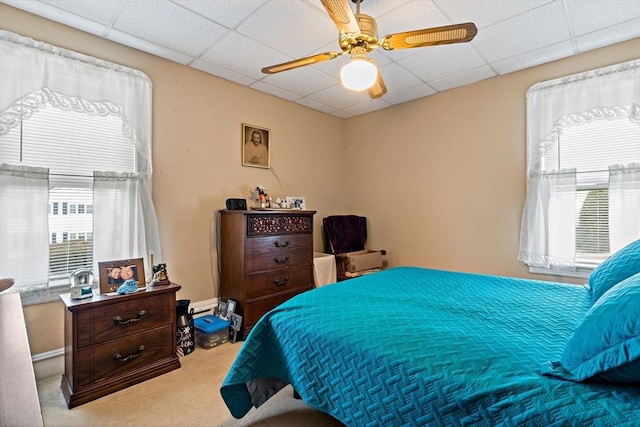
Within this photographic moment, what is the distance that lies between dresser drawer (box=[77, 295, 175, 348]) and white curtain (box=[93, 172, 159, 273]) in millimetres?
461

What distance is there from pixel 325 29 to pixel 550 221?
8.31 ft

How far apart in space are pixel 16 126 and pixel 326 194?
3049 mm

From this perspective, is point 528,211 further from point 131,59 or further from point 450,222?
point 131,59

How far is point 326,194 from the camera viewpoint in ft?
14.0

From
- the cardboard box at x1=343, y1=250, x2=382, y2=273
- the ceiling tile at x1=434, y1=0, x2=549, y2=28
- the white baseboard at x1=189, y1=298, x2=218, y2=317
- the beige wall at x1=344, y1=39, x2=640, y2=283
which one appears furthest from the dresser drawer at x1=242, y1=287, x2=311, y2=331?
the ceiling tile at x1=434, y1=0, x2=549, y2=28

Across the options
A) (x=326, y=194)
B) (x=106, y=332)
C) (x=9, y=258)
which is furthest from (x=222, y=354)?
(x=326, y=194)

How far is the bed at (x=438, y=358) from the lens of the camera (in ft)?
2.90

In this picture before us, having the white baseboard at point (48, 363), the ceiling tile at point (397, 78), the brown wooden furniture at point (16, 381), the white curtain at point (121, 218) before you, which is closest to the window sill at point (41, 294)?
the white curtain at point (121, 218)

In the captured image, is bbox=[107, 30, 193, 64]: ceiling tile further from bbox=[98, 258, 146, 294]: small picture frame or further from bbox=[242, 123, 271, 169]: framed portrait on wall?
bbox=[98, 258, 146, 294]: small picture frame

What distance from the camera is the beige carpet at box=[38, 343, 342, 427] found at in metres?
1.72

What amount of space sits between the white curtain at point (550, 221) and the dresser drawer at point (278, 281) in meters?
2.09

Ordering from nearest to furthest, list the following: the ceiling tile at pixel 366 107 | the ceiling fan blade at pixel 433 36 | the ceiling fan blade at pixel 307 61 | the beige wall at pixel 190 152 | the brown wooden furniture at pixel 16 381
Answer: the brown wooden furniture at pixel 16 381, the ceiling fan blade at pixel 433 36, the ceiling fan blade at pixel 307 61, the beige wall at pixel 190 152, the ceiling tile at pixel 366 107

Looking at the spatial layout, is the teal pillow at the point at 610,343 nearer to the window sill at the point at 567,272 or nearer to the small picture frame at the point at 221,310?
the window sill at the point at 567,272

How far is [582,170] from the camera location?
2.73 m
